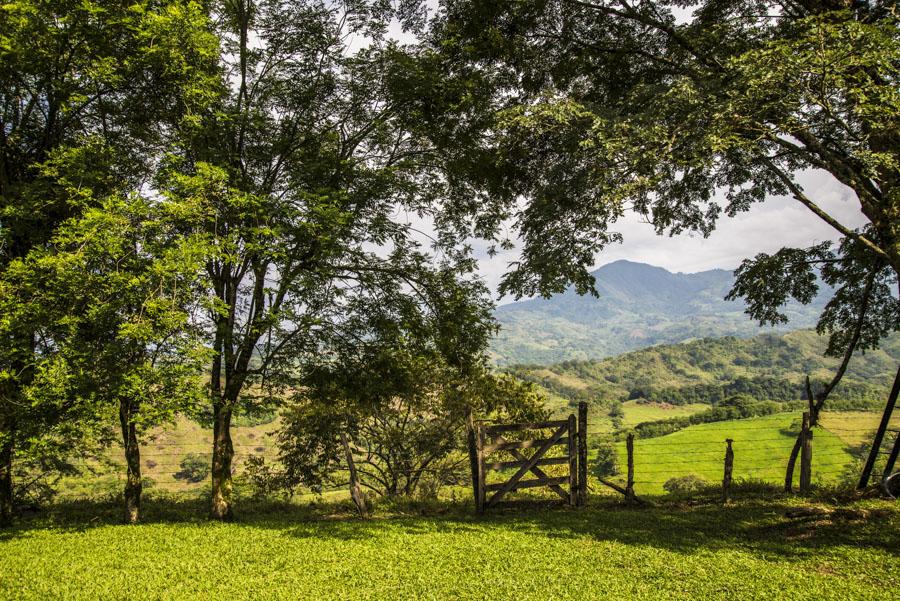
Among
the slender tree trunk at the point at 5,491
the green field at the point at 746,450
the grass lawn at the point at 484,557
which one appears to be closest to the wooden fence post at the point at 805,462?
the grass lawn at the point at 484,557

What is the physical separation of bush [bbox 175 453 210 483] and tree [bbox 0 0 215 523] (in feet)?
182

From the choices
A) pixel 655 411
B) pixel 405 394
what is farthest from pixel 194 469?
pixel 655 411

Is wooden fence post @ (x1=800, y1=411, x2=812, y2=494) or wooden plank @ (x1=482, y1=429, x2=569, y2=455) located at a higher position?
wooden plank @ (x1=482, y1=429, x2=569, y2=455)

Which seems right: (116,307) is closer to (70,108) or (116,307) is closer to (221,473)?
(70,108)

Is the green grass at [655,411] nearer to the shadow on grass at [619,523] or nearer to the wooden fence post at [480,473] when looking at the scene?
the shadow on grass at [619,523]

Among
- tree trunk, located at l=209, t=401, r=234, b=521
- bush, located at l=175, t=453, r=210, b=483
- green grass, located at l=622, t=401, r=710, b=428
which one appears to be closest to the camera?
tree trunk, located at l=209, t=401, r=234, b=521

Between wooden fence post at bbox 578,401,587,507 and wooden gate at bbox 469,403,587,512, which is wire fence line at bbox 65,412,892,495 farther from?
wooden gate at bbox 469,403,587,512

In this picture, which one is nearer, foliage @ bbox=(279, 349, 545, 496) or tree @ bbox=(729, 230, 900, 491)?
tree @ bbox=(729, 230, 900, 491)

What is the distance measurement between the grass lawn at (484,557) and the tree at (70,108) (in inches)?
119

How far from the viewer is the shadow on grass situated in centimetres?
900

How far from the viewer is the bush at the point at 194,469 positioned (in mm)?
62094

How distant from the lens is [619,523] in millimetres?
11016

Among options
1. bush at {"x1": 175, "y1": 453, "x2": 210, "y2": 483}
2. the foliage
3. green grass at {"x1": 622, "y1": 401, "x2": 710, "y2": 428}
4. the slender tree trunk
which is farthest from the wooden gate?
green grass at {"x1": 622, "y1": 401, "x2": 710, "y2": 428}

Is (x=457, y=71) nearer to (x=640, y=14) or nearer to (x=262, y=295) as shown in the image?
(x=640, y=14)
